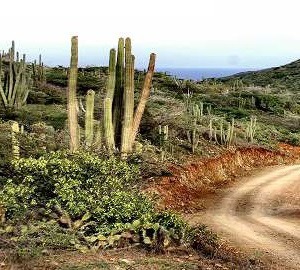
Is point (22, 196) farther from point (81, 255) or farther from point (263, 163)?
point (263, 163)

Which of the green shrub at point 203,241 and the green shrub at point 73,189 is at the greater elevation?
the green shrub at point 73,189

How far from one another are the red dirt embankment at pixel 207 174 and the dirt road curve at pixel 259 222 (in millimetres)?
986

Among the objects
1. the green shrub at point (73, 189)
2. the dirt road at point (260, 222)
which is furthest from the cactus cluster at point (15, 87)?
the green shrub at point (73, 189)

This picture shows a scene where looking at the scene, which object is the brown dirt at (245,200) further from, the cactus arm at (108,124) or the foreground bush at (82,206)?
the cactus arm at (108,124)

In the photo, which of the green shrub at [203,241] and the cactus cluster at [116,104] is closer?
the green shrub at [203,241]

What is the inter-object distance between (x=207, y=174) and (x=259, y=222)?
7248 millimetres

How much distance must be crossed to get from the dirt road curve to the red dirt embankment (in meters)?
0.99

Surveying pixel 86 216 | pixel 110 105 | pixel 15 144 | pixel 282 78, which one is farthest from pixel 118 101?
pixel 282 78

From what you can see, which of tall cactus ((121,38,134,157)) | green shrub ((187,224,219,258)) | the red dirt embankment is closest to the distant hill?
the red dirt embankment

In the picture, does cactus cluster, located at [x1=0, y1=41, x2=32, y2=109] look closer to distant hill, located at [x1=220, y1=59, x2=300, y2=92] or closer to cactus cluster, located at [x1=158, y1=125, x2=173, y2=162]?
cactus cluster, located at [x1=158, y1=125, x2=173, y2=162]

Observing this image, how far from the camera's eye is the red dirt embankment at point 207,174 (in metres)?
18.6

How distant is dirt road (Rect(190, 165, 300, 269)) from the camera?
12.4m

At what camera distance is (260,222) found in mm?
15711

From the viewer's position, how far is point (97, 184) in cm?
1182
